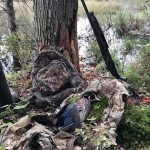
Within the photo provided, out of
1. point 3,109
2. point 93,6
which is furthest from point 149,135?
point 93,6

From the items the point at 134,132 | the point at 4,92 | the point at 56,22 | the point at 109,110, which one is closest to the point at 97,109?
the point at 109,110

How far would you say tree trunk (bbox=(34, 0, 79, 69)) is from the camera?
18.0ft

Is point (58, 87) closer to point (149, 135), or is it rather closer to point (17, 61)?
point (149, 135)

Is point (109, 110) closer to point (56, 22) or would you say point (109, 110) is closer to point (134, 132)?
point (134, 132)

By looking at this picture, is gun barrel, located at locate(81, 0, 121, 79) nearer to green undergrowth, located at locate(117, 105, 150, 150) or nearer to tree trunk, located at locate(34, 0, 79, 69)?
tree trunk, located at locate(34, 0, 79, 69)

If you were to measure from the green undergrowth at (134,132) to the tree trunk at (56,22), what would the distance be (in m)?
1.78

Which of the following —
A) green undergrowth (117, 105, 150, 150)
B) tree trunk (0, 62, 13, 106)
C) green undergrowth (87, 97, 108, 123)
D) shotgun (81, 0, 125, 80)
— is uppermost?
shotgun (81, 0, 125, 80)

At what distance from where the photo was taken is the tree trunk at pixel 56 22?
18.0 ft

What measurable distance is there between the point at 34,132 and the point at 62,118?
1.89ft

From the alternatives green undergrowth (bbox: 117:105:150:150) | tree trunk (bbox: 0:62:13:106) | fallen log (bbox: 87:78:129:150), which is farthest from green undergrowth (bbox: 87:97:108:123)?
tree trunk (bbox: 0:62:13:106)

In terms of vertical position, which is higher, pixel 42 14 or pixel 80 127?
pixel 42 14

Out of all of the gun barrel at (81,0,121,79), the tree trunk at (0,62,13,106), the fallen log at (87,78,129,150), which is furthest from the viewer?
the gun barrel at (81,0,121,79)

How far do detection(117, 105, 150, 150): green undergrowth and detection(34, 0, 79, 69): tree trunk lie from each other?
1.78m

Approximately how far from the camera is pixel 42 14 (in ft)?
18.3
